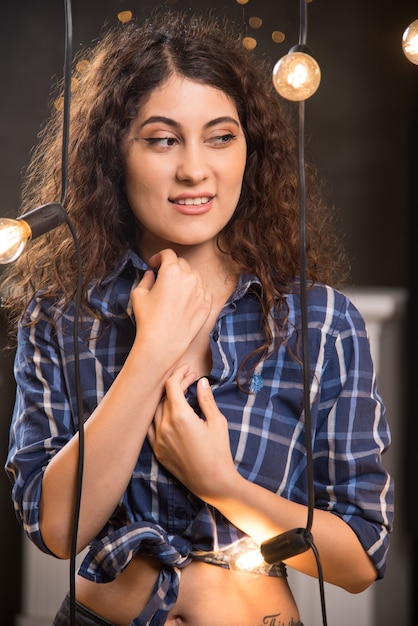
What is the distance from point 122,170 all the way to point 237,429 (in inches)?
14.2

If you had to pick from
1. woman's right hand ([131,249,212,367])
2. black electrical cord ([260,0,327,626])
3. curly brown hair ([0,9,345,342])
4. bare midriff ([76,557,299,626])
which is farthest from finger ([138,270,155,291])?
bare midriff ([76,557,299,626])

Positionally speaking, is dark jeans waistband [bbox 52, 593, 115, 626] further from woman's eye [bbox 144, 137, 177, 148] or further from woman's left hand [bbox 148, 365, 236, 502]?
woman's eye [bbox 144, 137, 177, 148]

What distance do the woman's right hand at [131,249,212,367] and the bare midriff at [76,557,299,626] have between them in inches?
9.8

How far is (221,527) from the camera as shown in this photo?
98 cm

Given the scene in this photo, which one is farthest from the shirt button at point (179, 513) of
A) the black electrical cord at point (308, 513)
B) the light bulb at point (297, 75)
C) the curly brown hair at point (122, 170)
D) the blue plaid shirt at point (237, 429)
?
Result: the light bulb at point (297, 75)

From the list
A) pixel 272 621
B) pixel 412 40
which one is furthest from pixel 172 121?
pixel 272 621

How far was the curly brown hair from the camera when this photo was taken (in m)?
1.04

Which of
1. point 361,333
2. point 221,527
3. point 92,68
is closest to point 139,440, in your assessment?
point 221,527

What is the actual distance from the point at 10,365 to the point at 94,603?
1205 millimetres

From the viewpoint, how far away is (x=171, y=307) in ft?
3.21

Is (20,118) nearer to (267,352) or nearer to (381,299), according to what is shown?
(381,299)

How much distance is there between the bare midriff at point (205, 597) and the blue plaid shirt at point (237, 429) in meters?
0.02

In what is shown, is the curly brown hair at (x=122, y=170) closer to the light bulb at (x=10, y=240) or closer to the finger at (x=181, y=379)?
the finger at (x=181, y=379)

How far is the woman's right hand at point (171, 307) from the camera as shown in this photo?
959 millimetres
